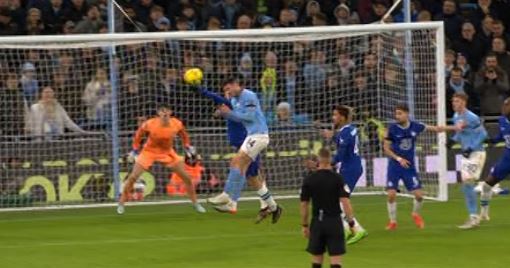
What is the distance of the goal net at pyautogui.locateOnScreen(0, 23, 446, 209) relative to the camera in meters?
24.4

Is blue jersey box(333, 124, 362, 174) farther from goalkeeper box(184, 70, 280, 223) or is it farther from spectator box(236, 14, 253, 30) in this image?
spectator box(236, 14, 253, 30)

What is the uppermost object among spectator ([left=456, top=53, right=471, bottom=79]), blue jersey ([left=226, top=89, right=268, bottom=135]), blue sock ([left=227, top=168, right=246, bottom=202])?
spectator ([left=456, top=53, right=471, bottom=79])

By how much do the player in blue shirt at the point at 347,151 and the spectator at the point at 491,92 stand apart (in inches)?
386

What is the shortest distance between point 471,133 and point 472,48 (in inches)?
319

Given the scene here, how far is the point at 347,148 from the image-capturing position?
63.2 ft

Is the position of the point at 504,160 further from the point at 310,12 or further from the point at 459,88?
the point at 310,12

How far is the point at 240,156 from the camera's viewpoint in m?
22.4

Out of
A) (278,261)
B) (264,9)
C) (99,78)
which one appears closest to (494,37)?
(264,9)

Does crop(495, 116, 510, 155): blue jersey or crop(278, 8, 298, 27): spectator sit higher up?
crop(278, 8, 298, 27): spectator

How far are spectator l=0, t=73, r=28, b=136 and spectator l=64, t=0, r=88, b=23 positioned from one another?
3.28m

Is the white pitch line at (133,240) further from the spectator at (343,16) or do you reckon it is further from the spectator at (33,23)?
the spectator at (343,16)

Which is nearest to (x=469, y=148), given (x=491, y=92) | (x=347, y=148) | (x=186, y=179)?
(x=347, y=148)

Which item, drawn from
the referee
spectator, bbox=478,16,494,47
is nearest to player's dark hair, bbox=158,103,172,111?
spectator, bbox=478,16,494,47

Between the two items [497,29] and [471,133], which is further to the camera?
[497,29]
